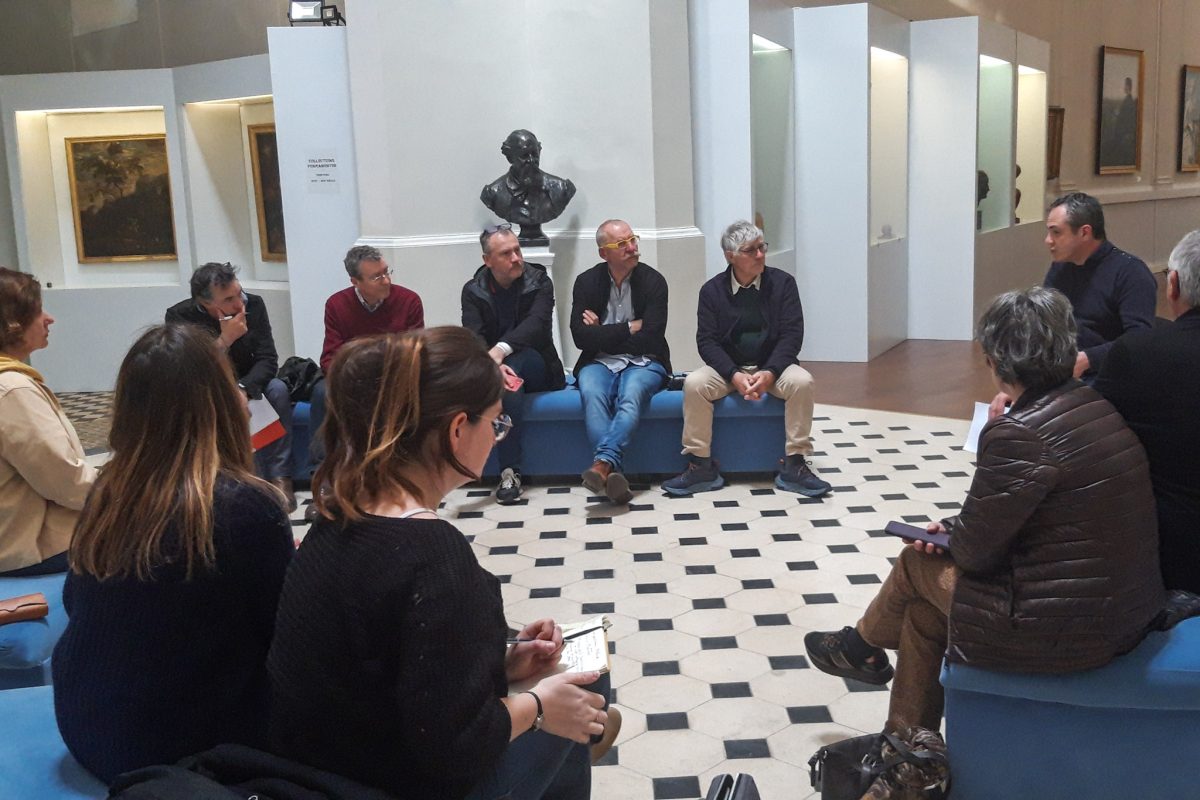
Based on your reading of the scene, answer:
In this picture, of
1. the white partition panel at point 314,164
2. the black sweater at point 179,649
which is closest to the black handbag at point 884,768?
the black sweater at point 179,649

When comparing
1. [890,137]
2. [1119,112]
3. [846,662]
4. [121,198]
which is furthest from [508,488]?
[1119,112]

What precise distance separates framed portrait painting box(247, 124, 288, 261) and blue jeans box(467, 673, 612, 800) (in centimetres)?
878

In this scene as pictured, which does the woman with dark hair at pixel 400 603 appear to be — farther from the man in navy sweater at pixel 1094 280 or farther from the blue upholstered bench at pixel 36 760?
the man in navy sweater at pixel 1094 280

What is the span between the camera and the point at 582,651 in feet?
8.29

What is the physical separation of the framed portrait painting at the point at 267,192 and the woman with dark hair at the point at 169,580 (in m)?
8.67

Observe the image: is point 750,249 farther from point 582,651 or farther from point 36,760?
point 36,760

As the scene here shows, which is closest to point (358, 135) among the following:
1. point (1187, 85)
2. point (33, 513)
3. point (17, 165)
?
point (17, 165)

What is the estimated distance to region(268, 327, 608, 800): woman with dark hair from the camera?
72.3 inches

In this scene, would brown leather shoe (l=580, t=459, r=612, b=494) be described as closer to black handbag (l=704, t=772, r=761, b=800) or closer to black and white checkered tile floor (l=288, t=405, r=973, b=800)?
black and white checkered tile floor (l=288, t=405, r=973, b=800)

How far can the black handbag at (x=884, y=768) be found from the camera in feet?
9.45

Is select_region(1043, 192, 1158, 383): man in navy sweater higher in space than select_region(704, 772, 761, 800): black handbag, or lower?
higher

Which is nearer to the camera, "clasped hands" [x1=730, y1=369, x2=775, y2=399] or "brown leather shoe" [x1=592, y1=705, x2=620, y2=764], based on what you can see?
"brown leather shoe" [x1=592, y1=705, x2=620, y2=764]

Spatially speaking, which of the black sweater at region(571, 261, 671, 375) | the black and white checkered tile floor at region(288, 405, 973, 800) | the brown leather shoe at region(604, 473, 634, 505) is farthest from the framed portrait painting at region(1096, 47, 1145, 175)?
the brown leather shoe at region(604, 473, 634, 505)

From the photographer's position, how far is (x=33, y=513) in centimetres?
365
